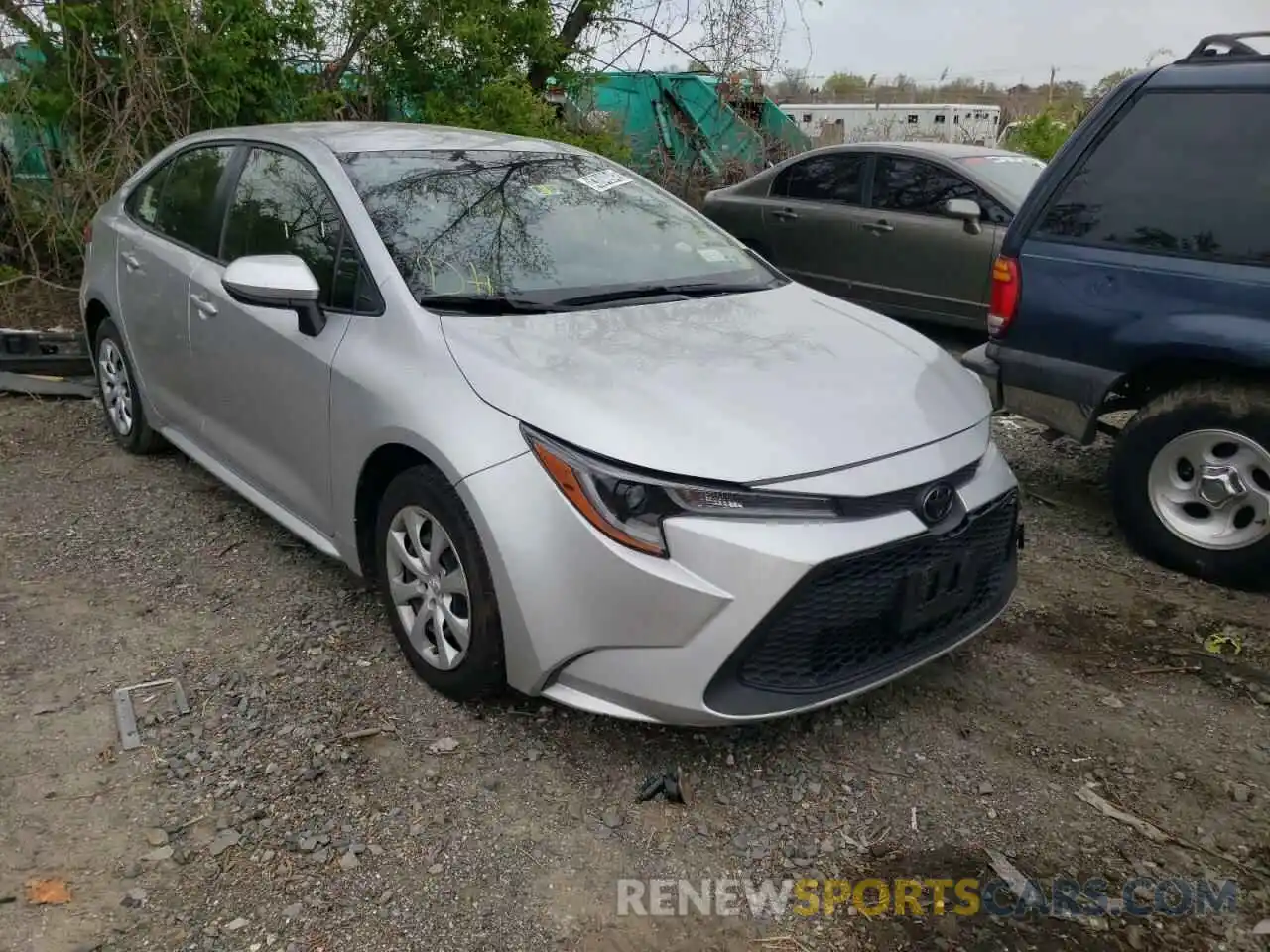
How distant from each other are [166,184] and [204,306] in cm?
105

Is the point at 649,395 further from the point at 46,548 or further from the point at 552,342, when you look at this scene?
the point at 46,548

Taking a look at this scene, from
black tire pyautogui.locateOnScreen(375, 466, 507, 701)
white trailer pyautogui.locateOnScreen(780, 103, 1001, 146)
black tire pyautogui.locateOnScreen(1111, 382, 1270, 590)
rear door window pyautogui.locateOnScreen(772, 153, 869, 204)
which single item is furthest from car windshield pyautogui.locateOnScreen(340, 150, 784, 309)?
white trailer pyautogui.locateOnScreen(780, 103, 1001, 146)

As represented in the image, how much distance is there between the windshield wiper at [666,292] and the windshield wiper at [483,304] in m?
0.07

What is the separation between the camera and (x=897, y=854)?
8.48 feet

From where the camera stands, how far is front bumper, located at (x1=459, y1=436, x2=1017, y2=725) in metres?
2.48

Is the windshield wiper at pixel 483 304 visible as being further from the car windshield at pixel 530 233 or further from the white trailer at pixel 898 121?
the white trailer at pixel 898 121

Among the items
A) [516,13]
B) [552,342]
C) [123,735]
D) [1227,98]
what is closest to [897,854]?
[552,342]

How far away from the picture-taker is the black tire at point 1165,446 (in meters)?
3.76

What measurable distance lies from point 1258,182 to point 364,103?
22.2 feet

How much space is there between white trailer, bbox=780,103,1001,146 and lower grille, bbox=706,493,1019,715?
1427 cm

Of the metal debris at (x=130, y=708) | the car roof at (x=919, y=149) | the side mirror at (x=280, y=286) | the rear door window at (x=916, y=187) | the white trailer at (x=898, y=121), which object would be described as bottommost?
the metal debris at (x=130, y=708)

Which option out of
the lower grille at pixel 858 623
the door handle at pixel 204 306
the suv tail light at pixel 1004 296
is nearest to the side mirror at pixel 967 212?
the suv tail light at pixel 1004 296

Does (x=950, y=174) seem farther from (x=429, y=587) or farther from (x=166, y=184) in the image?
(x=429, y=587)

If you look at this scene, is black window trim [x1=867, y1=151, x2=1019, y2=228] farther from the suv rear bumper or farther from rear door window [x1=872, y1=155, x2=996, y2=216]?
the suv rear bumper
